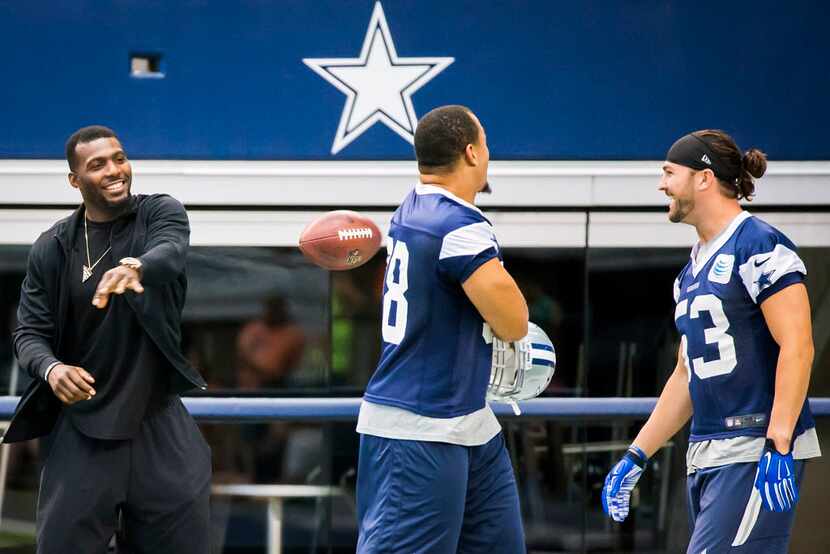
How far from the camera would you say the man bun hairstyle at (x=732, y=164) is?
4145 mm

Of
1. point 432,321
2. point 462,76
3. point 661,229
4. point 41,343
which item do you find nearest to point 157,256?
point 41,343

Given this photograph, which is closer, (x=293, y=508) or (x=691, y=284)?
(x=691, y=284)

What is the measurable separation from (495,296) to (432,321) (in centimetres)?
22

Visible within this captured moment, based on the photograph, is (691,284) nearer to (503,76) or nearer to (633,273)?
(633,273)

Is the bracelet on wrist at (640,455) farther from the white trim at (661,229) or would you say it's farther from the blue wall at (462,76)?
the blue wall at (462,76)

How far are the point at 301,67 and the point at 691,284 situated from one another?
2.28 m

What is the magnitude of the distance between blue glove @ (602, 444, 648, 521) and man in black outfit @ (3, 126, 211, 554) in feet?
4.43

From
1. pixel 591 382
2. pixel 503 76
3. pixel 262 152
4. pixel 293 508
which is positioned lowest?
pixel 293 508

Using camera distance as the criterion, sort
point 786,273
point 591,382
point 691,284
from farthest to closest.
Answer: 1. point 591,382
2. point 691,284
3. point 786,273

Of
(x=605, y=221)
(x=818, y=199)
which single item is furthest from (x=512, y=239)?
(x=818, y=199)

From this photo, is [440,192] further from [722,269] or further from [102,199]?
[102,199]

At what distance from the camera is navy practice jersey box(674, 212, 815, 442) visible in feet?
12.9

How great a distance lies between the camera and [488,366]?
3.94 metres

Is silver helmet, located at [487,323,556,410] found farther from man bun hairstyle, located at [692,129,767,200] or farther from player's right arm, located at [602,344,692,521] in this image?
man bun hairstyle, located at [692,129,767,200]
